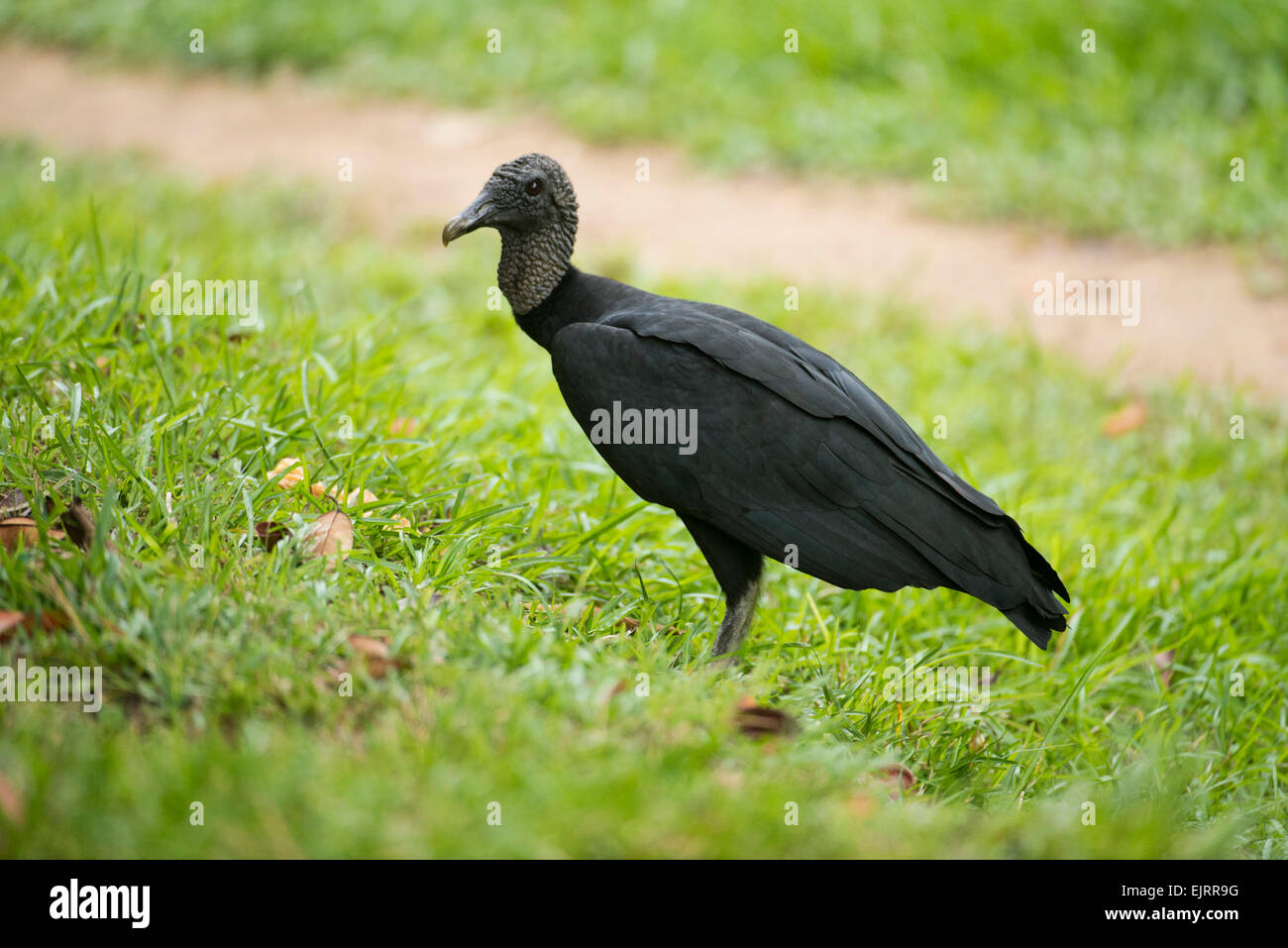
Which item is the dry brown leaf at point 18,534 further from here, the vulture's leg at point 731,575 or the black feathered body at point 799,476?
the vulture's leg at point 731,575

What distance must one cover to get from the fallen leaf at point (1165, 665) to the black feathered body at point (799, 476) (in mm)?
872

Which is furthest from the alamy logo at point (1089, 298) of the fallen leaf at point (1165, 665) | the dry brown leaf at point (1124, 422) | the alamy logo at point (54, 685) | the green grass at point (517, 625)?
the alamy logo at point (54, 685)

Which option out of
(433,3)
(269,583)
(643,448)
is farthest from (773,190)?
(269,583)

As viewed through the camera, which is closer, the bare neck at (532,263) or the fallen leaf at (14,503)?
the fallen leaf at (14,503)

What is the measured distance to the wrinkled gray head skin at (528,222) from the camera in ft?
10.6

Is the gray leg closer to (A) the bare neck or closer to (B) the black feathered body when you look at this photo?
(B) the black feathered body

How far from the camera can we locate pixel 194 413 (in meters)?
3.21

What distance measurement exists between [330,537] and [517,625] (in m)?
0.58

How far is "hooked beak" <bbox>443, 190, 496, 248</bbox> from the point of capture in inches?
125

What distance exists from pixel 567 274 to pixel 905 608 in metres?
1.59

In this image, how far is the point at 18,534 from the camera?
260 cm
